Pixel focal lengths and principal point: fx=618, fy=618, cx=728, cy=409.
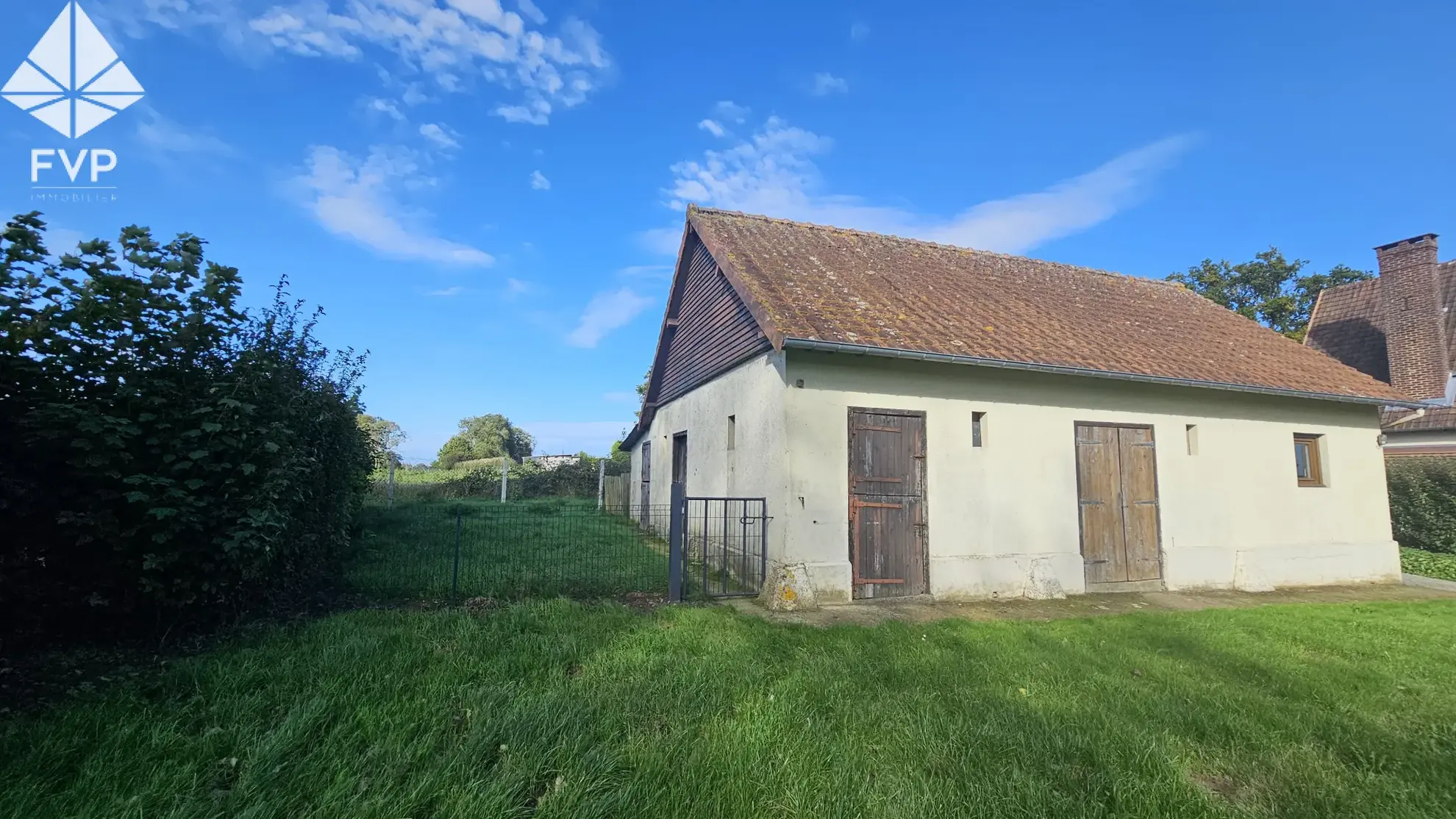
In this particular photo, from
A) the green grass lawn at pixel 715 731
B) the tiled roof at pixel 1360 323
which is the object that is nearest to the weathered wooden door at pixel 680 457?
the green grass lawn at pixel 715 731

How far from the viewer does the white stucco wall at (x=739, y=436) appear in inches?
305

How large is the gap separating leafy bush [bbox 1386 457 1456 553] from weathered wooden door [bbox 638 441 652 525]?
675 inches

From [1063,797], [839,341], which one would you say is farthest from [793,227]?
[1063,797]

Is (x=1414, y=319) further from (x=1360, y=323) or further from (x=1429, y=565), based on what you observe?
(x=1429, y=565)

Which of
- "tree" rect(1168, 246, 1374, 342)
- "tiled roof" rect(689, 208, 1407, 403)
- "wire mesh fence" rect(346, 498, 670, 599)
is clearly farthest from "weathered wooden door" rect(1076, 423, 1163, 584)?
"tree" rect(1168, 246, 1374, 342)

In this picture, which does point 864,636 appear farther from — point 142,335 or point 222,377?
point 142,335

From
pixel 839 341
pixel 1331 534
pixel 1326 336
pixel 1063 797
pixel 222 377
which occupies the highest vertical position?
pixel 1326 336

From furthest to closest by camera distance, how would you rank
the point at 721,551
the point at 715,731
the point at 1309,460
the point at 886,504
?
the point at 1309,460 → the point at 721,551 → the point at 886,504 → the point at 715,731

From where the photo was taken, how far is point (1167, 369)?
9.31 meters

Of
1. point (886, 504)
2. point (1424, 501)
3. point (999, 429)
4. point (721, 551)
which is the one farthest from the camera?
point (1424, 501)

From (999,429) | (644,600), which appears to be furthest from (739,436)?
(999,429)

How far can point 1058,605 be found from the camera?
8008 mm

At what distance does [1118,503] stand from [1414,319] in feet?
37.5

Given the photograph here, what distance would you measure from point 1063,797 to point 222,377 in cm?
650
